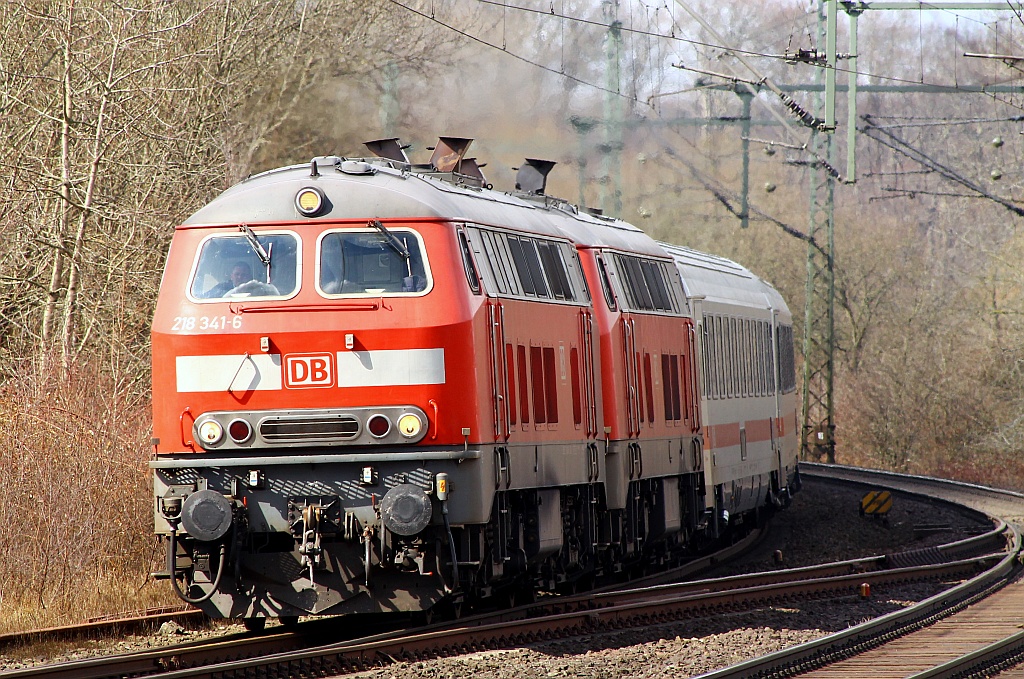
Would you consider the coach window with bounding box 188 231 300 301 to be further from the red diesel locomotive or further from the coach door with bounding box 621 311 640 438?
the coach door with bounding box 621 311 640 438

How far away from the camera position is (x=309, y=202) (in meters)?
10.9

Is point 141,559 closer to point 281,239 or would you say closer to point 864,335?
point 281,239

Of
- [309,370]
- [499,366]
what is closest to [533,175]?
[499,366]

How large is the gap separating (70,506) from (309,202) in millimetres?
4660

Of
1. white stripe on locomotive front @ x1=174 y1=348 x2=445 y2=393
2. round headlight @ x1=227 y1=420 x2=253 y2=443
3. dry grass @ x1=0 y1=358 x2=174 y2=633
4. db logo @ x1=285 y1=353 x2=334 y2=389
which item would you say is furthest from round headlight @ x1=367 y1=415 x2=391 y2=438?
dry grass @ x1=0 y1=358 x2=174 y2=633

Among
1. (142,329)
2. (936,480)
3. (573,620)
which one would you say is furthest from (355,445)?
(936,480)

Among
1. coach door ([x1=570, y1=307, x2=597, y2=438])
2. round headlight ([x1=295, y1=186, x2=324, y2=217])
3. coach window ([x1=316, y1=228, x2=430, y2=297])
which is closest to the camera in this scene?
coach window ([x1=316, y1=228, x2=430, y2=297])

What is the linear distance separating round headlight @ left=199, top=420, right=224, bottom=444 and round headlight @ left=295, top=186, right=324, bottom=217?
1.71 metres

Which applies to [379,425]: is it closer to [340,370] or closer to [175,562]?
[340,370]

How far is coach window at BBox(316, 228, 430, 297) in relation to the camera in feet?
35.3

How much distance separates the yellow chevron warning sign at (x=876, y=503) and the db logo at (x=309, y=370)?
1596 cm

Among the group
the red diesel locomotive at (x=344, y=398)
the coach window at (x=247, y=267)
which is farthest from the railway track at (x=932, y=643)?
the coach window at (x=247, y=267)

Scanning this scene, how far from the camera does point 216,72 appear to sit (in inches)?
872

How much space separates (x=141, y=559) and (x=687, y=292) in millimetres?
7105
